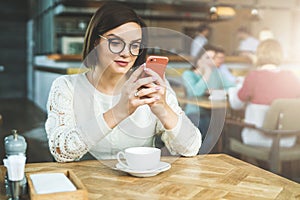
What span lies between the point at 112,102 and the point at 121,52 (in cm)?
31

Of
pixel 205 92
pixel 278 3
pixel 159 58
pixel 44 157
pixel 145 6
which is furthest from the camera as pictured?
pixel 278 3

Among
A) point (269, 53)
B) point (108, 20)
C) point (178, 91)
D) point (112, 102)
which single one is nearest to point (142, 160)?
point (112, 102)

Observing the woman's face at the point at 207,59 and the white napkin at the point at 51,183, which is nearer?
the white napkin at the point at 51,183

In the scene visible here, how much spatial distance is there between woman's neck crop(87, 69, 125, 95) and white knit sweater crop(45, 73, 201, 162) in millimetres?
23

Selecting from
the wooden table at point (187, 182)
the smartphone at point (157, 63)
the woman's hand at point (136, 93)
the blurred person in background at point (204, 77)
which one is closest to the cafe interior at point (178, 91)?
the wooden table at point (187, 182)

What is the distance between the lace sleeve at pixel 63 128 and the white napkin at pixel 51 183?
0.95 feet

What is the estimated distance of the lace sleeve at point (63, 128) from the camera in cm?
148

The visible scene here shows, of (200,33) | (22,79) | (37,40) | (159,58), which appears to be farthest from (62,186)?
(22,79)

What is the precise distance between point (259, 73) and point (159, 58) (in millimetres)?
2294

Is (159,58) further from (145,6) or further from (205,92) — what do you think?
(145,6)

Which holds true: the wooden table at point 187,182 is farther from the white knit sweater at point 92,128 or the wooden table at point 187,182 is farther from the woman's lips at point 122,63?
the woman's lips at point 122,63

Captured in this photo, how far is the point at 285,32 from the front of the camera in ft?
31.1

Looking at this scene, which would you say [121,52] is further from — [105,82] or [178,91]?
[178,91]

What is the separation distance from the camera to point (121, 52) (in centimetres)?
155
